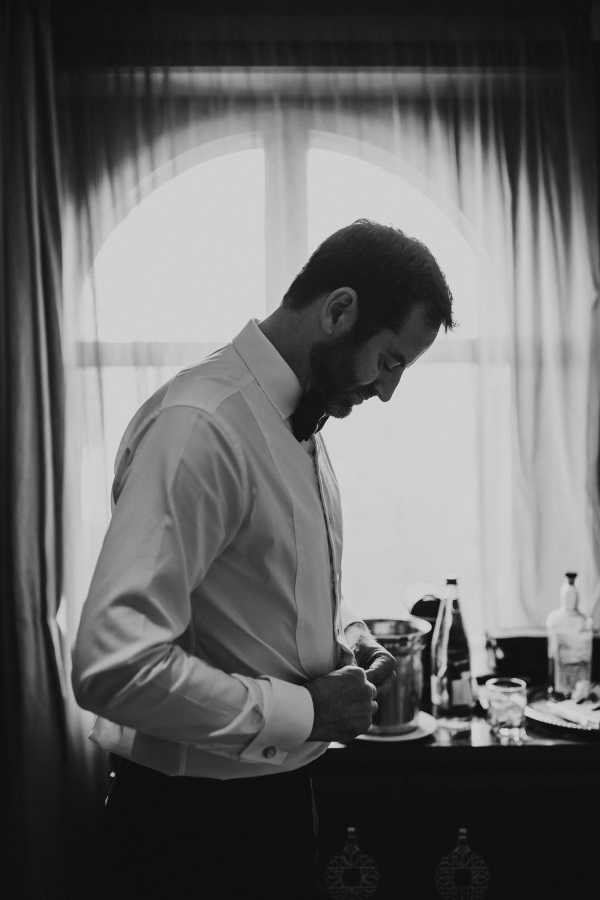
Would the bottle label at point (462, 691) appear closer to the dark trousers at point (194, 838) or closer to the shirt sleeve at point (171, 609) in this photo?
the dark trousers at point (194, 838)

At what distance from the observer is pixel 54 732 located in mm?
2322

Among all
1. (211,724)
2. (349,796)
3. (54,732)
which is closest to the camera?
(211,724)

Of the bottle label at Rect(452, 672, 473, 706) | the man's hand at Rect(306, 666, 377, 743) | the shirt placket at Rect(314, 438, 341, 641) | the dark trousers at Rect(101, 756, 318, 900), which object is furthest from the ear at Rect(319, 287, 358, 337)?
the bottle label at Rect(452, 672, 473, 706)

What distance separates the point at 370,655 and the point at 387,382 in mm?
507

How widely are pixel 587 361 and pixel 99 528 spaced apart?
1485 millimetres

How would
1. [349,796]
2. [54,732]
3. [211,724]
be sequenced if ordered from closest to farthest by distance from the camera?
[211,724], [349,796], [54,732]

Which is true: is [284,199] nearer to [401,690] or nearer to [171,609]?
[401,690]

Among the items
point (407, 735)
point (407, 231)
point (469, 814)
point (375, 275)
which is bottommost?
point (469, 814)

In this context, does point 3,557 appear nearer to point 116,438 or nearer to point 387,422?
point 116,438

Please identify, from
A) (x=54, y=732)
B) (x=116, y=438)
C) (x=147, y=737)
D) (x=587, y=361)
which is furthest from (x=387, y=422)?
(x=147, y=737)

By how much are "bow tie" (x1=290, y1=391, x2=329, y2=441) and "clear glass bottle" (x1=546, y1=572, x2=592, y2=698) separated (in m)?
1.12

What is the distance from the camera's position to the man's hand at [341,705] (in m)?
1.21

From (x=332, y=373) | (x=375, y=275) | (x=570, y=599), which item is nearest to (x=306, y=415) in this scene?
(x=332, y=373)

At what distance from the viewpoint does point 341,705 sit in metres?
1.23
